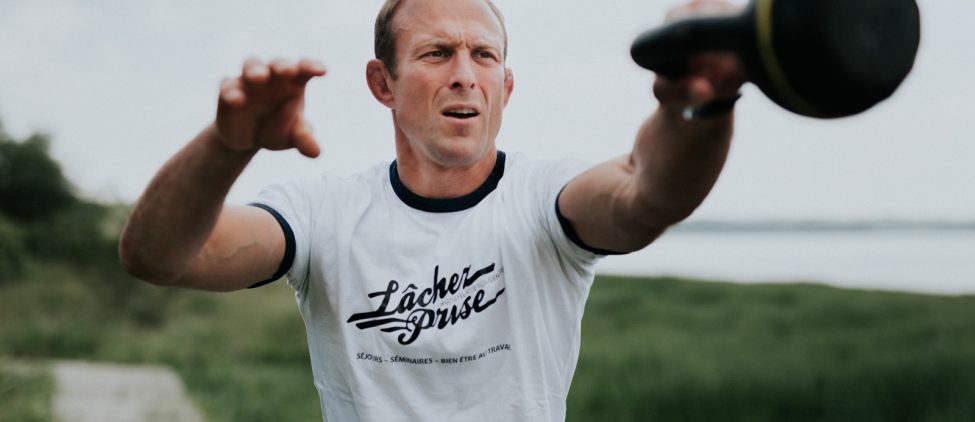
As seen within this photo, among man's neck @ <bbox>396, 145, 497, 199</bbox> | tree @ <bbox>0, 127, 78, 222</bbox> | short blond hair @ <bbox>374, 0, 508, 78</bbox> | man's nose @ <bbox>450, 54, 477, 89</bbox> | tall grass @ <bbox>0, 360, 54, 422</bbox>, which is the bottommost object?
tall grass @ <bbox>0, 360, 54, 422</bbox>

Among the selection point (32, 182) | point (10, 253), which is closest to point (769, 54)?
point (10, 253)

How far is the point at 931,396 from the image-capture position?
13031 mm

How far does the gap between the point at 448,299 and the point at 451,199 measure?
357 mm

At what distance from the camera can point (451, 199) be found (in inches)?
127

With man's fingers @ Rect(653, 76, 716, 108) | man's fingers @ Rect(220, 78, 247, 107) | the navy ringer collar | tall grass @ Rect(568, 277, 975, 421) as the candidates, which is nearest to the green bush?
tall grass @ Rect(568, 277, 975, 421)

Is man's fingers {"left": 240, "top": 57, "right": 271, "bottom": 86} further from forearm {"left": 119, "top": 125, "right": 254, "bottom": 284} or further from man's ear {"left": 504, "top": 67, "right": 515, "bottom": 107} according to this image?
man's ear {"left": 504, "top": 67, "right": 515, "bottom": 107}

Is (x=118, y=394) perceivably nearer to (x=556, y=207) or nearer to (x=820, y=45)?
(x=556, y=207)

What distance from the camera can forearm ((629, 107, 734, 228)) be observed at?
7.16 ft

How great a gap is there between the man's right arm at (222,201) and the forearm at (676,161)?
31.2 inches

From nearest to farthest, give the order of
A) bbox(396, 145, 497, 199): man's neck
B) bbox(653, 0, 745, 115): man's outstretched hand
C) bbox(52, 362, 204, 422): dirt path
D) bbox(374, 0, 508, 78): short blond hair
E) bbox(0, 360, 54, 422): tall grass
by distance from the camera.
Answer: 1. bbox(653, 0, 745, 115): man's outstretched hand
2. bbox(396, 145, 497, 199): man's neck
3. bbox(374, 0, 508, 78): short blond hair
4. bbox(0, 360, 54, 422): tall grass
5. bbox(52, 362, 204, 422): dirt path

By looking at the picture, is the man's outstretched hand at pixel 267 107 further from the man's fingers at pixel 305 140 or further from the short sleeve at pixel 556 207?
the short sleeve at pixel 556 207

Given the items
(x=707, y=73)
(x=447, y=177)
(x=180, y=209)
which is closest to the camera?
(x=707, y=73)

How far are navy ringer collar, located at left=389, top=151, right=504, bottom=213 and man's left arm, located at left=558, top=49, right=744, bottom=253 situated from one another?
513 mm

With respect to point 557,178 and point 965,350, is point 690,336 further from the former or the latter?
point 557,178
